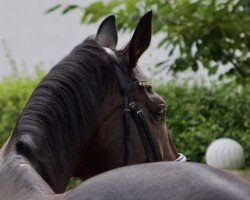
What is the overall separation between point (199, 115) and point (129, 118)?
17.5 feet

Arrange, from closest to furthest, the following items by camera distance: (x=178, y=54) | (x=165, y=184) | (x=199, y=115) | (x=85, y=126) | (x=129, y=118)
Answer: (x=165, y=184) → (x=85, y=126) → (x=129, y=118) → (x=178, y=54) → (x=199, y=115)

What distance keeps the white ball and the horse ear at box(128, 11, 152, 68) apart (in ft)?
15.2

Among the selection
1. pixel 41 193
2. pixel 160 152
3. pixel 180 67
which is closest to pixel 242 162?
pixel 180 67

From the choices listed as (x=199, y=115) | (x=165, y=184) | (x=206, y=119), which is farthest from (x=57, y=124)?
(x=206, y=119)

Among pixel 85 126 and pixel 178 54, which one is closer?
pixel 85 126

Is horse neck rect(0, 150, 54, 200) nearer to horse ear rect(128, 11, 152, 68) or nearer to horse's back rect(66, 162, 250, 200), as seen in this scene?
horse's back rect(66, 162, 250, 200)

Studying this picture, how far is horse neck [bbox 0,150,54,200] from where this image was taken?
8.61 ft

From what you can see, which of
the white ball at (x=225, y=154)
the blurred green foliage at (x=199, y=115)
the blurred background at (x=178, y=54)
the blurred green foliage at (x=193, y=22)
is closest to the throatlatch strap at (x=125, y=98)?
the blurred background at (x=178, y=54)

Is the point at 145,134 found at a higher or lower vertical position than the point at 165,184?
lower

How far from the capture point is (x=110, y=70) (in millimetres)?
3596

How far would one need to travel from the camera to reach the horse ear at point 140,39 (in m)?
3.70

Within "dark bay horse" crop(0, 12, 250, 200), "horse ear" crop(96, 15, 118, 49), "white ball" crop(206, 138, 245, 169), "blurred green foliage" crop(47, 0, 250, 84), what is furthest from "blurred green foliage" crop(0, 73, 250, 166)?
"dark bay horse" crop(0, 12, 250, 200)

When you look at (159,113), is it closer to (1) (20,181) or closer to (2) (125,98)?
(2) (125,98)

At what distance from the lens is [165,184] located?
2193mm
